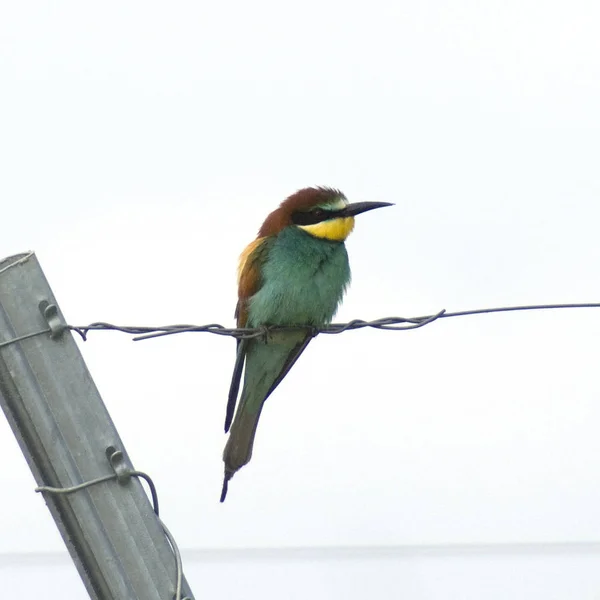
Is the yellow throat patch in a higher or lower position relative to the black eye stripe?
lower

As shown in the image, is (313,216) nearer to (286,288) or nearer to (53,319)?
(286,288)

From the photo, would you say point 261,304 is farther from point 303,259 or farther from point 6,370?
point 6,370

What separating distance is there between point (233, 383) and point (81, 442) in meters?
1.72

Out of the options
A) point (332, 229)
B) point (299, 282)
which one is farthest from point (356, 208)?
point (299, 282)

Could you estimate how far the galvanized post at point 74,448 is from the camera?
8.05 feet

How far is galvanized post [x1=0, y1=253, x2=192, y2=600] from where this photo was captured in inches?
96.6

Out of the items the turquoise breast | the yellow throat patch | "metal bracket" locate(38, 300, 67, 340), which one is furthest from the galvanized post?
the yellow throat patch

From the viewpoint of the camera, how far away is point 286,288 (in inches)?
169

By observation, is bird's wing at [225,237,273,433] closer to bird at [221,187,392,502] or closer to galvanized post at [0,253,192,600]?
bird at [221,187,392,502]

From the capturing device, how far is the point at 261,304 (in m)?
4.31

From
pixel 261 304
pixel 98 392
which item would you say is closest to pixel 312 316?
pixel 261 304

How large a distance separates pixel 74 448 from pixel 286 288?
188 cm

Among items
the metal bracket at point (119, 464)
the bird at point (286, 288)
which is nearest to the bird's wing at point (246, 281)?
the bird at point (286, 288)

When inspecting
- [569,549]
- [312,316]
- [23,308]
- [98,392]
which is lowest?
[569,549]
